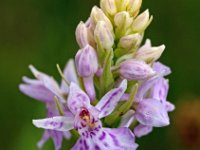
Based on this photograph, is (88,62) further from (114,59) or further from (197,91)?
(197,91)

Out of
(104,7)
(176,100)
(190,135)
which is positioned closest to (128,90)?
(104,7)

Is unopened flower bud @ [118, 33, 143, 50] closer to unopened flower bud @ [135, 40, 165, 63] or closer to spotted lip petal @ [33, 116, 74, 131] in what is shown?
unopened flower bud @ [135, 40, 165, 63]

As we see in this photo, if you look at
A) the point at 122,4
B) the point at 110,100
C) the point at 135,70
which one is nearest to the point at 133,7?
the point at 122,4

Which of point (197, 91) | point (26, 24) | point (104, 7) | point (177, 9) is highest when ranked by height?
point (104, 7)

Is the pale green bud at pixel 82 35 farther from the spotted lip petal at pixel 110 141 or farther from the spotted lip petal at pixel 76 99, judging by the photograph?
the spotted lip petal at pixel 110 141

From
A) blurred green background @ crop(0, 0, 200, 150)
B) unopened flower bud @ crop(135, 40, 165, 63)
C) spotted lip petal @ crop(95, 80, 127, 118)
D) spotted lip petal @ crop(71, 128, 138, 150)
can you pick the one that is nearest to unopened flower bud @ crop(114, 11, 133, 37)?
unopened flower bud @ crop(135, 40, 165, 63)

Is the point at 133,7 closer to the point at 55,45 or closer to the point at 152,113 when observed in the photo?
the point at 152,113
